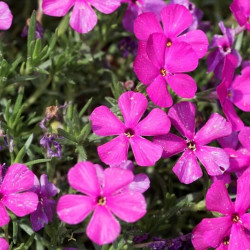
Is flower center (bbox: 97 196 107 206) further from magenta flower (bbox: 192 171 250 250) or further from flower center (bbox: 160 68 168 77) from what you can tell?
flower center (bbox: 160 68 168 77)

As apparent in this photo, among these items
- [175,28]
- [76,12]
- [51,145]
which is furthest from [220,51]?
[51,145]

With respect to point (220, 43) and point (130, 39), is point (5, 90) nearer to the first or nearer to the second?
point (130, 39)

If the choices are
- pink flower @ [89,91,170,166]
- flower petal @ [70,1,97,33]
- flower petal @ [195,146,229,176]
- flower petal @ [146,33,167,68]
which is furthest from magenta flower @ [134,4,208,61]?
flower petal @ [195,146,229,176]

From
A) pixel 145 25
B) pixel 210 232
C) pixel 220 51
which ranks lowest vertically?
pixel 210 232

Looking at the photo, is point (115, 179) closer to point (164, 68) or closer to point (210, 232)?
point (210, 232)

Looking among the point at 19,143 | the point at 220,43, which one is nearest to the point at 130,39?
the point at 220,43

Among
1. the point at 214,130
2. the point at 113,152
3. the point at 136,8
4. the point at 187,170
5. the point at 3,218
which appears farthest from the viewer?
the point at 136,8

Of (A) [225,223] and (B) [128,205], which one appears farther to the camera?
(A) [225,223]
